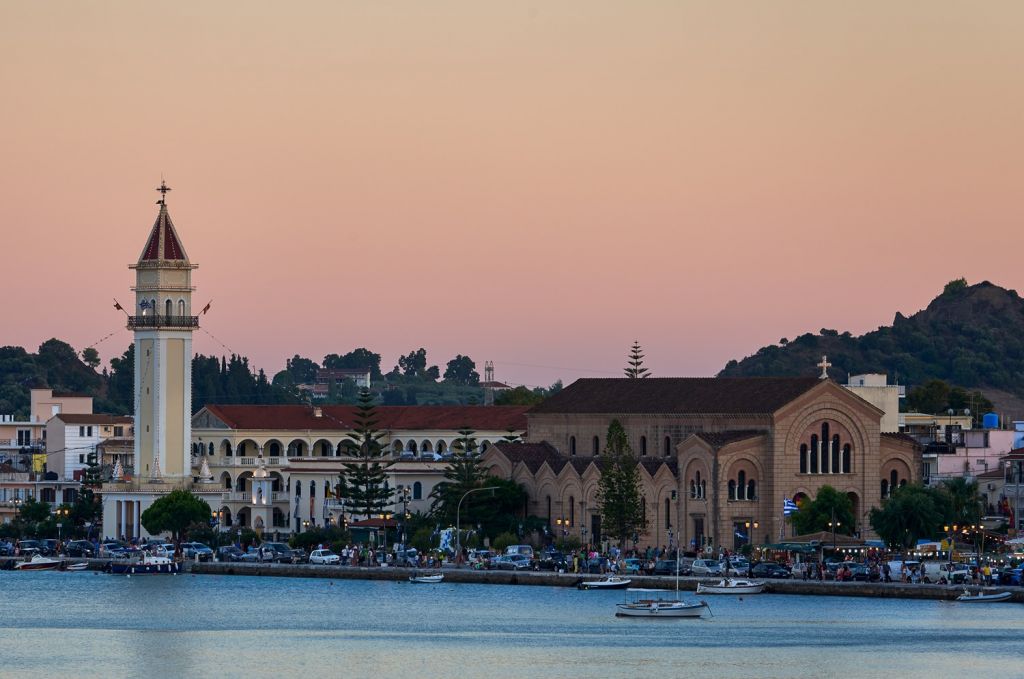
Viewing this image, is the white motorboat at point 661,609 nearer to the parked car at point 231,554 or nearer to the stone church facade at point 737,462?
the stone church facade at point 737,462

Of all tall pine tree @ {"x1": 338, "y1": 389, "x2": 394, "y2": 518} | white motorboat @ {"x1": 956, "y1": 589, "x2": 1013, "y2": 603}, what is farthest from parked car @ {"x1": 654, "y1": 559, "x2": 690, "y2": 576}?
tall pine tree @ {"x1": 338, "y1": 389, "x2": 394, "y2": 518}

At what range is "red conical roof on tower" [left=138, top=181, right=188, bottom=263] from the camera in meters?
146

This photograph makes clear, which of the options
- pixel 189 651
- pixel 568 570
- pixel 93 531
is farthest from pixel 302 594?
pixel 93 531

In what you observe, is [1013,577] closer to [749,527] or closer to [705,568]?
[705,568]

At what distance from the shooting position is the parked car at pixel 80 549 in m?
141

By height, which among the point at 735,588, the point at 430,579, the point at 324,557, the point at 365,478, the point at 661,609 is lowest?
the point at 661,609

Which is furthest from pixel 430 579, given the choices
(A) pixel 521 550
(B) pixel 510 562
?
(A) pixel 521 550

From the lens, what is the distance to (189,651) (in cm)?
9388

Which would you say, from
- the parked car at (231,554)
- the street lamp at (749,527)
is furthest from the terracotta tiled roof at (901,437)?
the parked car at (231,554)

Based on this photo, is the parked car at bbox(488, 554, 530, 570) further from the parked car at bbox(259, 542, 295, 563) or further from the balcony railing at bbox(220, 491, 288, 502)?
the balcony railing at bbox(220, 491, 288, 502)

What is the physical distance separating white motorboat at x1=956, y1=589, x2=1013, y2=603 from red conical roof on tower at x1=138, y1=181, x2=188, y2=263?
57.6 metres

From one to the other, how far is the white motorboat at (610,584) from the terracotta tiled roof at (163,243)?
1634 inches

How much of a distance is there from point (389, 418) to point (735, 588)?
54804 mm

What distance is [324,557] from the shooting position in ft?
428
